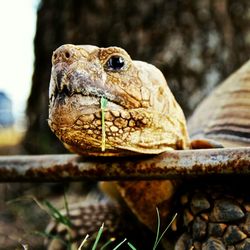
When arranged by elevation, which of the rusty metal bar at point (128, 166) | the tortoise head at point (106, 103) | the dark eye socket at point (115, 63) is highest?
the dark eye socket at point (115, 63)

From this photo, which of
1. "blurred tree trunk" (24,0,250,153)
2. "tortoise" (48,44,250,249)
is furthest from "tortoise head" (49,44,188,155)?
"blurred tree trunk" (24,0,250,153)

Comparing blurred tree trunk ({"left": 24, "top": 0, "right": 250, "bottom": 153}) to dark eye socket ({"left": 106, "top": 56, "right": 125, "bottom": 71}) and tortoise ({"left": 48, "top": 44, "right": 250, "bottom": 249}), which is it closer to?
tortoise ({"left": 48, "top": 44, "right": 250, "bottom": 249})

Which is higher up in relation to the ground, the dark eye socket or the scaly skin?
the dark eye socket

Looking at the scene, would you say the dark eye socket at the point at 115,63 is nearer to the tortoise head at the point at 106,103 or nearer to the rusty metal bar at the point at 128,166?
the tortoise head at the point at 106,103

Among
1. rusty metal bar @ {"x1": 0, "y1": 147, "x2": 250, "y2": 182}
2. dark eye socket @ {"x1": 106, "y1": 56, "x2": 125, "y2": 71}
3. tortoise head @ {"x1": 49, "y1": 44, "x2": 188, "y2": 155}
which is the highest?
Result: dark eye socket @ {"x1": 106, "y1": 56, "x2": 125, "y2": 71}

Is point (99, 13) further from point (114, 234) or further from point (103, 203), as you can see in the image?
point (114, 234)

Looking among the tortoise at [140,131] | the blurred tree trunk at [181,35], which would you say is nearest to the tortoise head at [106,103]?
the tortoise at [140,131]

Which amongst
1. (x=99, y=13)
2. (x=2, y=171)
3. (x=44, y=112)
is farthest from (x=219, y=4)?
(x=2, y=171)
